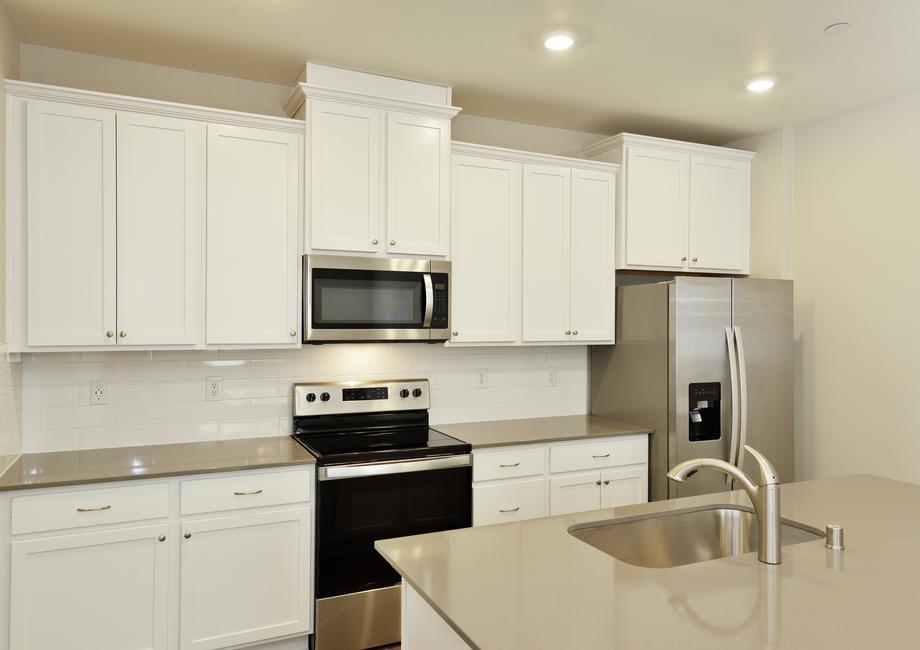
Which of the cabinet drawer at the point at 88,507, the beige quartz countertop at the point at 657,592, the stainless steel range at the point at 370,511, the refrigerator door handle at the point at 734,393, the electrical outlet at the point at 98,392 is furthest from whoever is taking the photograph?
the refrigerator door handle at the point at 734,393

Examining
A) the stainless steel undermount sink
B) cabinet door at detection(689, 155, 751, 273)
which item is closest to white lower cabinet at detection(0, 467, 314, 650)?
the stainless steel undermount sink

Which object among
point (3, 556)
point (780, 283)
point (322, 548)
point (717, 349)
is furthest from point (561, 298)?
point (3, 556)

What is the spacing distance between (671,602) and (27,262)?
8.38 feet

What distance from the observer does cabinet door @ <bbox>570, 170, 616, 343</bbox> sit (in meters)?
3.65

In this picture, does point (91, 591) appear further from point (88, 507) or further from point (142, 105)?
point (142, 105)

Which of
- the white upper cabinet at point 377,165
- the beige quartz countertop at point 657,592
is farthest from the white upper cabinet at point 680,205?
the beige quartz countertop at point 657,592

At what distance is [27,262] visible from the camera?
256 centimetres

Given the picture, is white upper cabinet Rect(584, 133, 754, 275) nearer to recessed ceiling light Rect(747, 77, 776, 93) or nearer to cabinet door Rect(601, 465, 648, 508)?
recessed ceiling light Rect(747, 77, 776, 93)

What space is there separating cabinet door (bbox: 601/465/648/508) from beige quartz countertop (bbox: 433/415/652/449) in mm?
202

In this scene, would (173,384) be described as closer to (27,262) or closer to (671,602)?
(27,262)

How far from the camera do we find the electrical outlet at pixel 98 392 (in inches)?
115

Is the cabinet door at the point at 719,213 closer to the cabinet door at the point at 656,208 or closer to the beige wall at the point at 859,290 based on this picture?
the cabinet door at the point at 656,208

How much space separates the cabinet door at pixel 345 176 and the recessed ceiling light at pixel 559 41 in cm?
83

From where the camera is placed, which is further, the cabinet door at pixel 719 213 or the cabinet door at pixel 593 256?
the cabinet door at pixel 719 213
